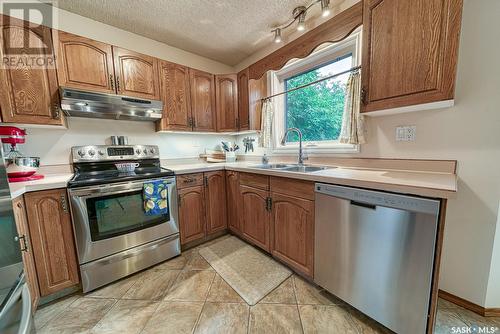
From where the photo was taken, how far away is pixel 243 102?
2.62 metres

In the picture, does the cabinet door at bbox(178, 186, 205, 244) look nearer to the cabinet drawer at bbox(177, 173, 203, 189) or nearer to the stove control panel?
the cabinet drawer at bbox(177, 173, 203, 189)

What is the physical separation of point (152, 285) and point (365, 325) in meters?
1.62

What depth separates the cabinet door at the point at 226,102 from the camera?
2633mm

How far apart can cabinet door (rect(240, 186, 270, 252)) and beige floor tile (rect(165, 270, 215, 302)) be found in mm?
552

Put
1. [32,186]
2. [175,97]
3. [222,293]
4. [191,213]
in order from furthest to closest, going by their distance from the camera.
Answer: [175,97] → [191,213] → [222,293] → [32,186]

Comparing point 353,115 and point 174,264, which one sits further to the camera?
point 174,264

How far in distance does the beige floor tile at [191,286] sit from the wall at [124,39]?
2.56m

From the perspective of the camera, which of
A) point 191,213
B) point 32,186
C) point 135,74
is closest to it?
point 32,186

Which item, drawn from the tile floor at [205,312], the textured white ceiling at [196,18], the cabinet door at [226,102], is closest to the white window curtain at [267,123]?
the cabinet door at [226,102]

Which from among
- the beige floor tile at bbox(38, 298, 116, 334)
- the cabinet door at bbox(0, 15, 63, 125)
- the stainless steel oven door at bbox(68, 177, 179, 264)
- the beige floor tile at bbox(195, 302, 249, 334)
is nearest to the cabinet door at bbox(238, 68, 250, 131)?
the stainless steel oven door at bbox(68, 177, 179, 264)

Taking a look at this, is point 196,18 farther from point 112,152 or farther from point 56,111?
point 112,152

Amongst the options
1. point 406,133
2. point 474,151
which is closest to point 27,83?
point 406,133

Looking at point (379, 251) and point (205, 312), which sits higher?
point (379, 251)

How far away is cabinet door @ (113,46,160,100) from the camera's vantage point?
6.19ft
